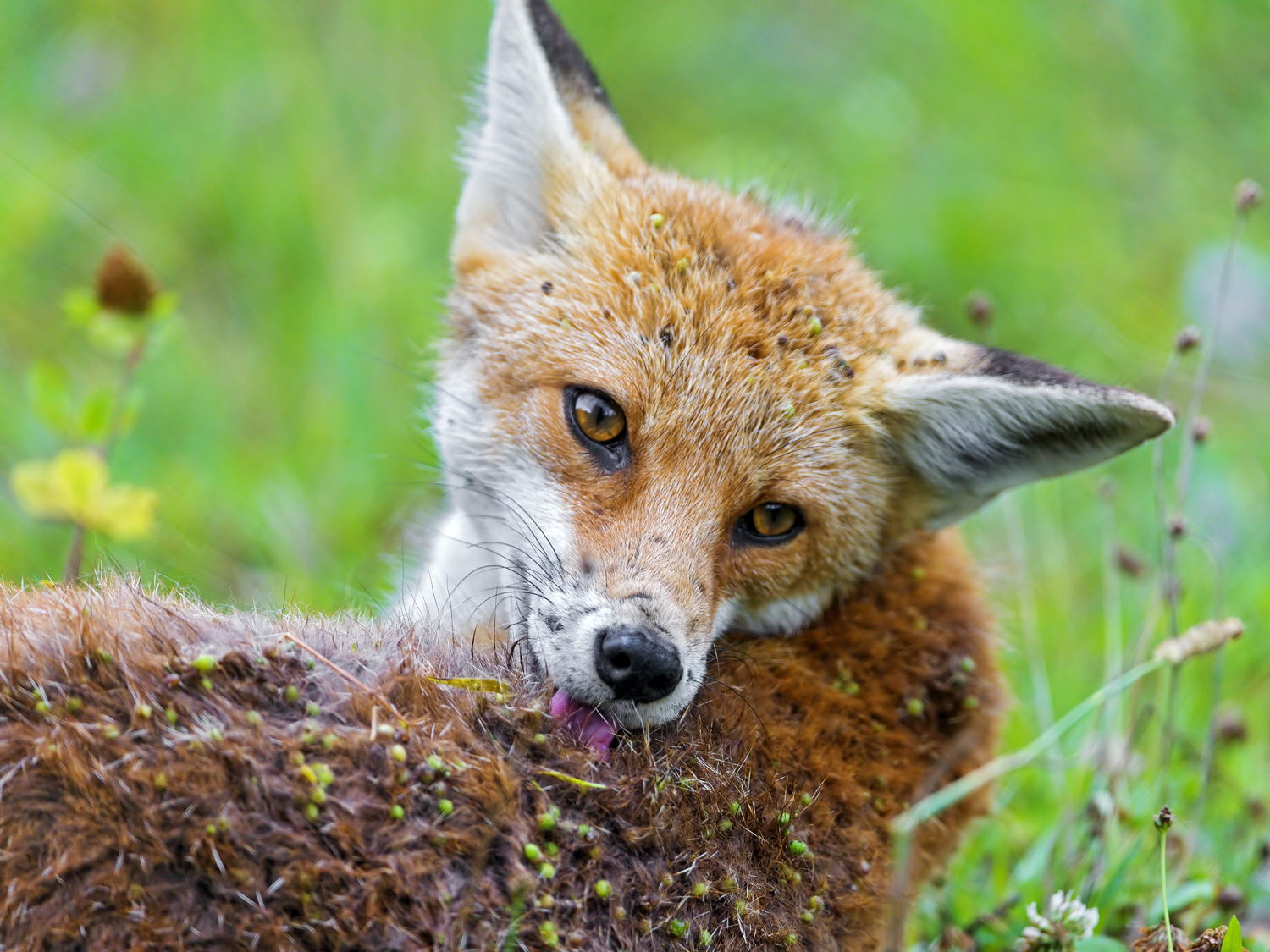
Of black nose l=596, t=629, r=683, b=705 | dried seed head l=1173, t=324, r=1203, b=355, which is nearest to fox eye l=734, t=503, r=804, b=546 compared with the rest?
black nose l=596, t=629, r=683, b=705

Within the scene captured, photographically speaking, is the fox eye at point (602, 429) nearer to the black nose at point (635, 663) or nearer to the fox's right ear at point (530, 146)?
the black nose at point (635, 663)

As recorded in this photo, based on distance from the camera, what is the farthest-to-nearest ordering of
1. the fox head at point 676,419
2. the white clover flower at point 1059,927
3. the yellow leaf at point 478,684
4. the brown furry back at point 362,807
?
the fox head at point 676,419 → the white clover flower at point 1059,927 → the yellow leaf at point 478,684 → the brown furry back at point 362,807

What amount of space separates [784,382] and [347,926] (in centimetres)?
235

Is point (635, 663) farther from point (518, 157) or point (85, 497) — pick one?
point (85, 497)

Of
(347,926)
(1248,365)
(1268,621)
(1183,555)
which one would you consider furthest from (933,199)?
(347,926)

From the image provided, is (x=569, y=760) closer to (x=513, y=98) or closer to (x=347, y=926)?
(x=347, y=926)

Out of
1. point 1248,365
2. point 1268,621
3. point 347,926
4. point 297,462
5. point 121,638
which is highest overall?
point 1248,365

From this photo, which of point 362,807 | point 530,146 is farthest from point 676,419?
point 362,807

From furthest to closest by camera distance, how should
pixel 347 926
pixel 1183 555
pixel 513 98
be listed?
pixel 1183 555, pixel 513 98, pixel 347 926

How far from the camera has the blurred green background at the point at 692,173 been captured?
6152 mm

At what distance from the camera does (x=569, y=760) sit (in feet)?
10.5

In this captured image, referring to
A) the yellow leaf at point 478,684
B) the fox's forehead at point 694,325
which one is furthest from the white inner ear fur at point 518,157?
the yellow leaf at point 478,684

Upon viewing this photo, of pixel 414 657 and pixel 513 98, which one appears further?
pixel 513 98

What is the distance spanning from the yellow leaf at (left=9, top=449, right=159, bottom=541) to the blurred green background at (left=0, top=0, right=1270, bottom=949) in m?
0.33
